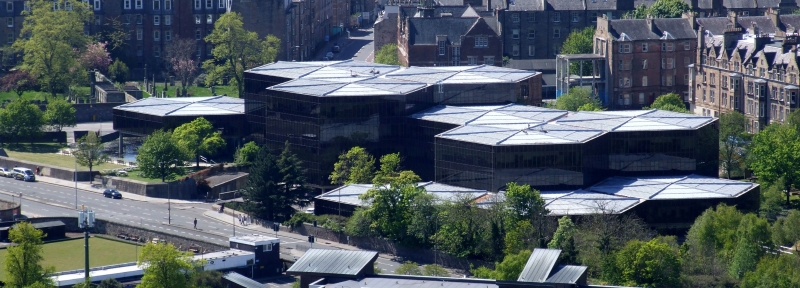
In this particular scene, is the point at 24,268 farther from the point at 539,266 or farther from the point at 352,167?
the point at 352,167

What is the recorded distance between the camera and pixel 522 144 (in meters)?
186

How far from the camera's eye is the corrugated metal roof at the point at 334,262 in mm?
146000

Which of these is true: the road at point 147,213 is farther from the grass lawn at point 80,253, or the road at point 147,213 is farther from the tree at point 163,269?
the tree at point 163,269

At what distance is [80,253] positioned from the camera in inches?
7023

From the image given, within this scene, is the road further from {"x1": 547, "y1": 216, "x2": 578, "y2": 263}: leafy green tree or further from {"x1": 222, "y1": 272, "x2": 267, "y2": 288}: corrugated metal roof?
{"x1": 547, "y1": 216, "x2": 578, "y2": 263}: leafy green tree

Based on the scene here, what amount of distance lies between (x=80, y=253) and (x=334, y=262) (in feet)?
126

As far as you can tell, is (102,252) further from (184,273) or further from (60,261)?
(184,273)

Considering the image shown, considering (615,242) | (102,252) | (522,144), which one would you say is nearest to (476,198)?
(522,144)

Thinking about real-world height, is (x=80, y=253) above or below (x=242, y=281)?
Answer: below

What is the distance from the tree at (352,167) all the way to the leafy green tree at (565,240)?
27.7 metres

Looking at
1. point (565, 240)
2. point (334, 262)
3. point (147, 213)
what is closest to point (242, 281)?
point (334, 262)

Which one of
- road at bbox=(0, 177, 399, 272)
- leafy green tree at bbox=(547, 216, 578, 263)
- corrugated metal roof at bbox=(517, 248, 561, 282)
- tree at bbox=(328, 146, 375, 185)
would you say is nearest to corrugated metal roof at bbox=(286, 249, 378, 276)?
corrugated metal roof at bbox=(517, 248, 561, 282)

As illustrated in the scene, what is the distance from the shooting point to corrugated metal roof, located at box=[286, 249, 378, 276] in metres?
146

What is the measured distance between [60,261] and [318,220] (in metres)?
24.6
